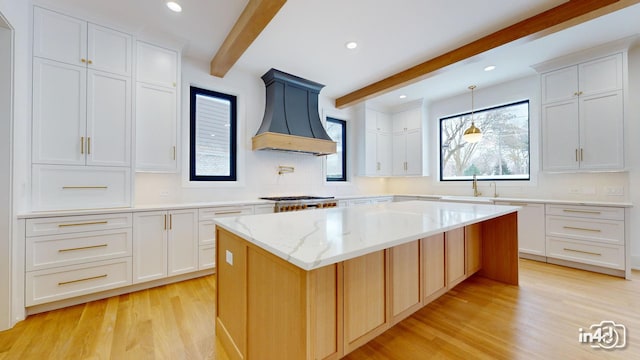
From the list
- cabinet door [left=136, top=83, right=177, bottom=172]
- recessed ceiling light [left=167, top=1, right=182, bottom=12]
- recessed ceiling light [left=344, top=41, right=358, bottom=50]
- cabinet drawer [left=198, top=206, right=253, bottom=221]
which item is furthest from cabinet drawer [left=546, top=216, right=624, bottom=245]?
recessed ceiling light [left=167, top=1, right=182, bottom=12]

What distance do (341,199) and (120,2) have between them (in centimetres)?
358

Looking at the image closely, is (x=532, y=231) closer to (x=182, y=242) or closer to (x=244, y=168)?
(x=244, y=168)

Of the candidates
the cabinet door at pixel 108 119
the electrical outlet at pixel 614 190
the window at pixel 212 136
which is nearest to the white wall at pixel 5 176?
the cabinet door at pixel 108 119

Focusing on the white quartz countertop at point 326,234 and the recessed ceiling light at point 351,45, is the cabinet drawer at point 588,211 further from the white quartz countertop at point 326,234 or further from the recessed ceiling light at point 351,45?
the recessed ceiling light at point 351,45

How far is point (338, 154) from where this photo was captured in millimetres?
5277

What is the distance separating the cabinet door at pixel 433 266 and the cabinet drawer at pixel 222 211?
7.20ft

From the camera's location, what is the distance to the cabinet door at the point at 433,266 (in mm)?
1997

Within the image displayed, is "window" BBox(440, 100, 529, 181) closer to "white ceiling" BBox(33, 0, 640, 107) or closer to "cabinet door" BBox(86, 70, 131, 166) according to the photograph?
"white ceiling" BBox(33, 0, 640, 107)

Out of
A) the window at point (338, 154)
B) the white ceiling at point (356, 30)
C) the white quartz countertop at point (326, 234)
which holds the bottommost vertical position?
the white quartz countertop at point (326, 234)

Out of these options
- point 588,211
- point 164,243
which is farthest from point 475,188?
point 164,243

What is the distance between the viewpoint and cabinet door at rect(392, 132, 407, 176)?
5355 millimetres

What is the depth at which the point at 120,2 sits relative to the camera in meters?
2.30

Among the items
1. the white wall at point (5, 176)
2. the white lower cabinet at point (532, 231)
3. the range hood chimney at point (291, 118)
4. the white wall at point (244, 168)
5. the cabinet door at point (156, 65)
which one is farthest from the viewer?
the range hood chimney at point (291, 118)

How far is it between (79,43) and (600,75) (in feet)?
19.4
